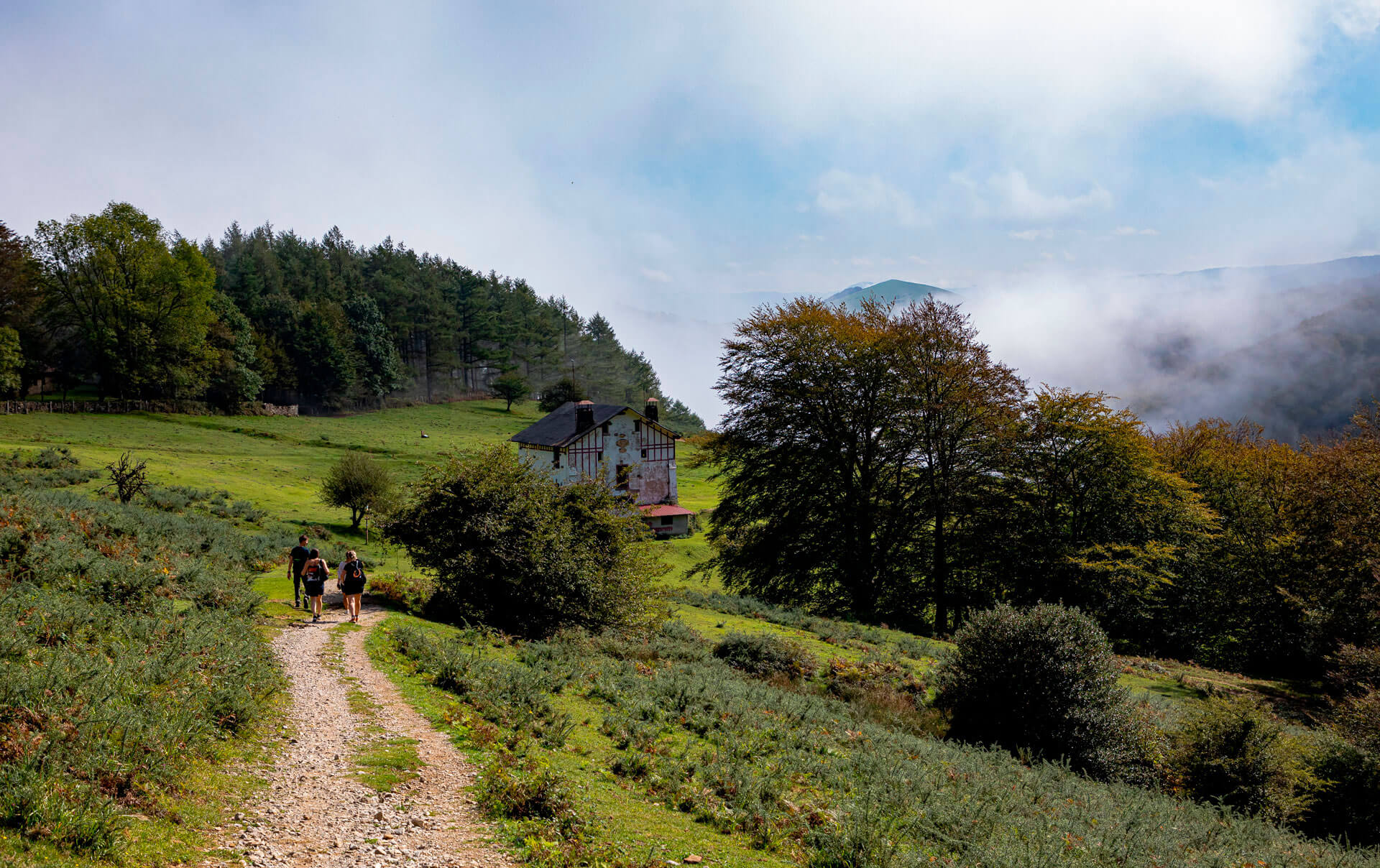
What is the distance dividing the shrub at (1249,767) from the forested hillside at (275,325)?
92.5m

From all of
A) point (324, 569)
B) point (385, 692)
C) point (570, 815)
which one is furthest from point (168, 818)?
point (324, 569)

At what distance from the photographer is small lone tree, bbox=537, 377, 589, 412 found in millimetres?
106312

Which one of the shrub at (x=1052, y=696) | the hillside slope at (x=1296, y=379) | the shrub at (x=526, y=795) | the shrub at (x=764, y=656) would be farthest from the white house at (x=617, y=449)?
the hillside slope at (x=1296, y=379)

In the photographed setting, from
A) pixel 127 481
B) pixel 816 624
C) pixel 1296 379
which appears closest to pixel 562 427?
pixel 127 481

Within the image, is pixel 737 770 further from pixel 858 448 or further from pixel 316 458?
pixel 316 458

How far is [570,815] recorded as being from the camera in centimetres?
862

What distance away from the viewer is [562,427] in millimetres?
61906

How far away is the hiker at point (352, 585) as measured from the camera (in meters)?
18.5

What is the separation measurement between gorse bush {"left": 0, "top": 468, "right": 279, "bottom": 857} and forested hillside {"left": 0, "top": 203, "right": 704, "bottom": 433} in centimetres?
7285

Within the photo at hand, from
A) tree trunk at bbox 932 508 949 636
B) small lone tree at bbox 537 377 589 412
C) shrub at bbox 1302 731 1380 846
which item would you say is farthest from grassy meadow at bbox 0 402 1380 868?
small lone tree at bbox 537 377 589 412

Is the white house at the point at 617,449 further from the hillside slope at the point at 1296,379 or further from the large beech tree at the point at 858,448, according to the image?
the hillside slope at the point at 1296,379

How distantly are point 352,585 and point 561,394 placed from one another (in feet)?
296

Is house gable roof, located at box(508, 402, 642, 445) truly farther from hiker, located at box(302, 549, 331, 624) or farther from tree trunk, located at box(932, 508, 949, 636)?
hiker, located at box(302, 549, 331, 624)

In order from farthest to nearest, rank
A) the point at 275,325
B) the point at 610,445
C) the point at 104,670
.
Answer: the point at 275,325 < the point at 610,445 < the point at 104,670
